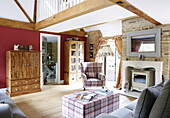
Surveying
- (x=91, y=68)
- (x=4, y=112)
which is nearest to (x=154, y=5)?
(x=4, y=112)

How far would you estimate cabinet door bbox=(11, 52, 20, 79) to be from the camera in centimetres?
398

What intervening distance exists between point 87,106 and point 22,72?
290 cm

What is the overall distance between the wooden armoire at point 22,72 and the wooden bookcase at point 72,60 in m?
1.53

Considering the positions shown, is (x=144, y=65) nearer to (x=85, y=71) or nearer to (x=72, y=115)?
(x=85, y=71)

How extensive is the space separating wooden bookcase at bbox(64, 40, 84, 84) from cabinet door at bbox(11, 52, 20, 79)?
7.11ft

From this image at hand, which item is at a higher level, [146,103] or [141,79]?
[146,103]

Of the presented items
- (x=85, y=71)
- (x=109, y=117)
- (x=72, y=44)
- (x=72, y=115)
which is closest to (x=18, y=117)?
(x=72, y=115)

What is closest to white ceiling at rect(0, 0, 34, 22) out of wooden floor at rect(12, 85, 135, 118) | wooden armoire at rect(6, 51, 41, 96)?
wooden armoire at rect(6, 51, 41, 96)

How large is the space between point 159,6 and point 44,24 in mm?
3330

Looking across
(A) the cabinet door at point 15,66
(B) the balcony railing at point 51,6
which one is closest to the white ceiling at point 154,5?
(B) the balcony railing at point 51,6

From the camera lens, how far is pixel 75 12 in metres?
3.03

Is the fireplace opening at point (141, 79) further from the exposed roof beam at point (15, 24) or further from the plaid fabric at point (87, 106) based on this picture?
the exposed roof beam at point (15, 24)

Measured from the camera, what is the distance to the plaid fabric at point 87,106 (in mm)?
2242

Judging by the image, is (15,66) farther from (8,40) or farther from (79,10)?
(79,10)
